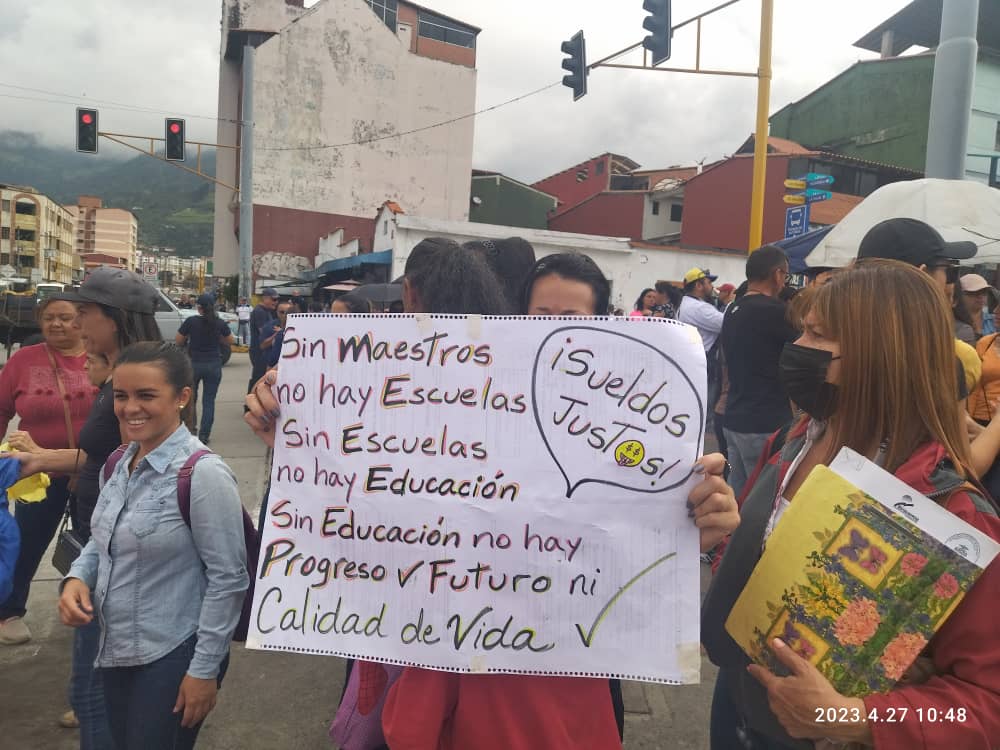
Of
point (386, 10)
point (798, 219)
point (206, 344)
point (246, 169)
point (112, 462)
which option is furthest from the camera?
point (386, 10)

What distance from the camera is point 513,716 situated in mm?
1364

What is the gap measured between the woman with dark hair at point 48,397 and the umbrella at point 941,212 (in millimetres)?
4683

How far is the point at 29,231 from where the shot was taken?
8688cm

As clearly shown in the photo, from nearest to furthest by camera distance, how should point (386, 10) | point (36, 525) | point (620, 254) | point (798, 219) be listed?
point (36, 525), point (798, 219), point (620, 254), point (386, 10)

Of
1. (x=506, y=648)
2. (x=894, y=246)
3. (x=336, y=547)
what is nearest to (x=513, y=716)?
(x=506, y=648)

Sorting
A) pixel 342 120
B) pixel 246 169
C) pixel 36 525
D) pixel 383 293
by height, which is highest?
pixel 342 120

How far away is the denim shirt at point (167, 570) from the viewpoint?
1.94 metres

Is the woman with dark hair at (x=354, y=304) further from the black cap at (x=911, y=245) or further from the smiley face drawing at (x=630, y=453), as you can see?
the smiley face drawing at (x=630, y=453)

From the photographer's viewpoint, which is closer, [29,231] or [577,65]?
[577,65]

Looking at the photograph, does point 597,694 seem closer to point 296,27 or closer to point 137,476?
point 137,476

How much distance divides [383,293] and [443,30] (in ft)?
112

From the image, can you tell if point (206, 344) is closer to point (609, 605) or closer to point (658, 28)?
point (658, 28)

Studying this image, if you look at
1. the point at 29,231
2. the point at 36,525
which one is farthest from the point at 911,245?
the point at 29,231

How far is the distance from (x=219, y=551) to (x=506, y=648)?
101 cm
